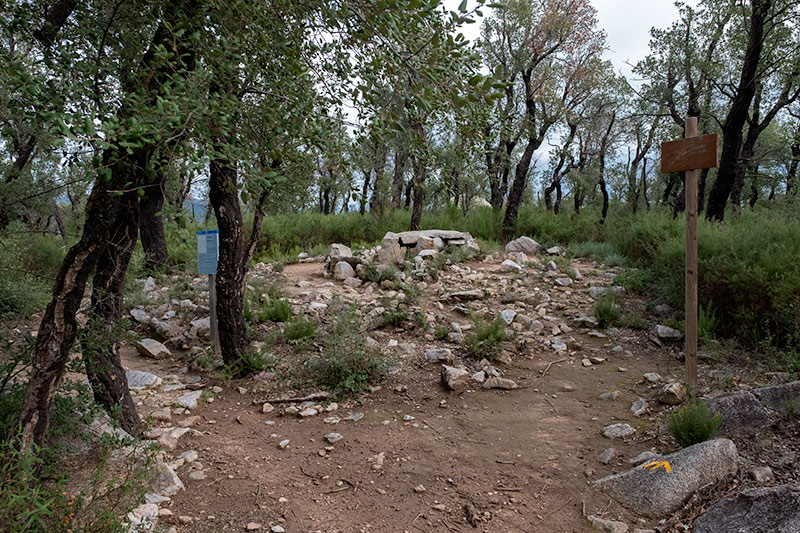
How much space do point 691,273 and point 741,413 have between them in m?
1.37

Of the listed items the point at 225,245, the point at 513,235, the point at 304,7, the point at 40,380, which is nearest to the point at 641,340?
the point at 225,245

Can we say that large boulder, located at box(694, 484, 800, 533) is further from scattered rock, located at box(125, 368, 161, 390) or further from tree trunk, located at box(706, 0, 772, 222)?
tree trunk, located at box(706, 0, 772, 222)

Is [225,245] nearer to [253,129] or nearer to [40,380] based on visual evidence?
[253,129]

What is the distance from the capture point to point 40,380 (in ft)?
8.22

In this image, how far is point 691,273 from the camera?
15.0 feet

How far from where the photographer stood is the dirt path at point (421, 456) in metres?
3.02

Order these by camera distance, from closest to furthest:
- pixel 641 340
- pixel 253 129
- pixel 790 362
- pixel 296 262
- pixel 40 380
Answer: pixel 40 380, pixel 253 129, pixel 790 362, pixel 641 340, pixel 296 262

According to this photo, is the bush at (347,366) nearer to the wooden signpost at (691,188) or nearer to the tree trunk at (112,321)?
the tree trunk at (112,321)

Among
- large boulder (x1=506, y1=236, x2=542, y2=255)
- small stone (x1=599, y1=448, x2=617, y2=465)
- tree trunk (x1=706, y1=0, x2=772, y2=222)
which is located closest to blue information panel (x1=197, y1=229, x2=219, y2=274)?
small stone (x1=599, y1=448, x2=617, y2=465)

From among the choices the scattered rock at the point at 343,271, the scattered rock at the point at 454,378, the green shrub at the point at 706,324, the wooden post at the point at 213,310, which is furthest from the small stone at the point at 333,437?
the scattered rock at the point at 343,271

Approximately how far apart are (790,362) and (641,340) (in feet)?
5.38

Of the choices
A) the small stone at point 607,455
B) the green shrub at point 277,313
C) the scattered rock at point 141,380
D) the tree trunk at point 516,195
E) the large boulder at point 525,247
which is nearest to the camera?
the small stone at point 607,455

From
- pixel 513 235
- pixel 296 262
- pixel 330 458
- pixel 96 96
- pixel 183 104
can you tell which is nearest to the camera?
pixel 183 104

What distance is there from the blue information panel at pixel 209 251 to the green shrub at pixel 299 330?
4.13 ft
